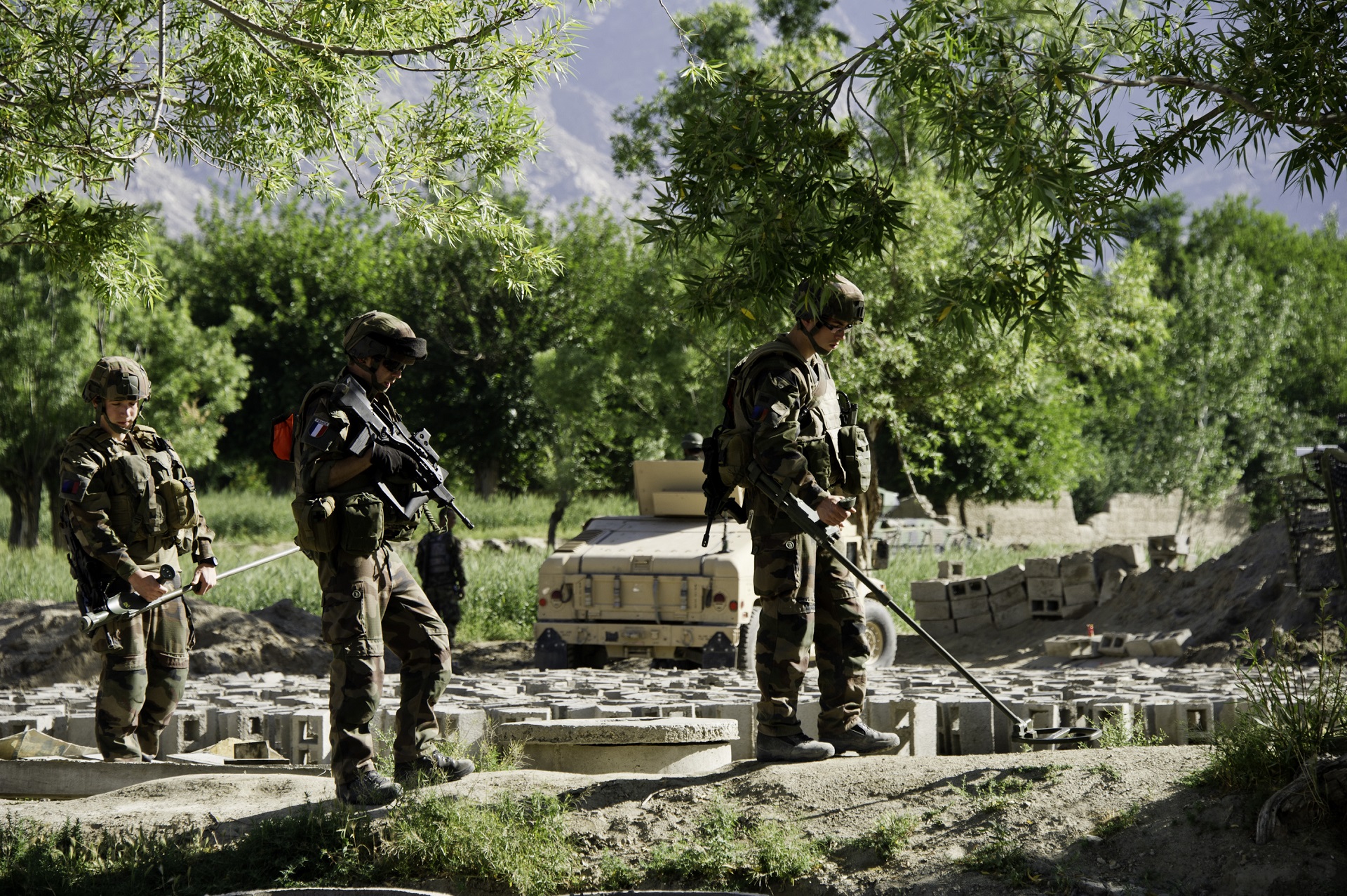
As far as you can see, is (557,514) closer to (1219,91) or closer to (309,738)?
(309,738)

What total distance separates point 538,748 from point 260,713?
6.81ft

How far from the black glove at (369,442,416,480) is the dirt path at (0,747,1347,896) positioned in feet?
4.15

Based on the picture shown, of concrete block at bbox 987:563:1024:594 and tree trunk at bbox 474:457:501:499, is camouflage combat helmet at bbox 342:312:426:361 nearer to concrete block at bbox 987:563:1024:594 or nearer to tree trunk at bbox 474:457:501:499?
concrete block at bbox 987:563:1024:594

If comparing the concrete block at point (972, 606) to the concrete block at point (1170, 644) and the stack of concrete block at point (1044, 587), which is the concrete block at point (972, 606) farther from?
the concrete block at point (1170, 644)

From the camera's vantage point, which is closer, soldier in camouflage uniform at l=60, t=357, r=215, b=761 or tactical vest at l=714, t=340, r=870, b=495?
tactical vest at l=714, t=340, r=870, b=495

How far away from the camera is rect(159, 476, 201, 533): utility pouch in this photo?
6.42 meters

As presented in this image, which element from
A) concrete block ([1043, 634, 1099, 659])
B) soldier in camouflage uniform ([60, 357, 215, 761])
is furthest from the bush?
concrete block ([1043, 634, 1099, 659])

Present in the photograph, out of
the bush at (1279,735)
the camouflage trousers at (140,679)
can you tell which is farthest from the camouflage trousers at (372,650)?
the bush at (1279,735)

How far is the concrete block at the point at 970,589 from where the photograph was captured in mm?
15781

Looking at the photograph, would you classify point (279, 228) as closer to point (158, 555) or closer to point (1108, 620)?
point (1108, 620)

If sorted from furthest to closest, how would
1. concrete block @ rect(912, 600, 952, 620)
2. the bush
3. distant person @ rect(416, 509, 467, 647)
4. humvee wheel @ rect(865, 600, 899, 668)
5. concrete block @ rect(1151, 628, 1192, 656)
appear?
concrete block @ rect(912, 600, 952, 620) < concrete block @ rect(1151, 628, 1192, 656) < distant person @ rect(416, 509, 467, 647) < humvee wheel @ rect(865, 600, 899, 668) < the bush

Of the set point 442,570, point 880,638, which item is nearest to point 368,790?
point 880,638

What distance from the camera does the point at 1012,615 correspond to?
1570 cm

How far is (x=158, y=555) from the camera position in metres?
6.52
